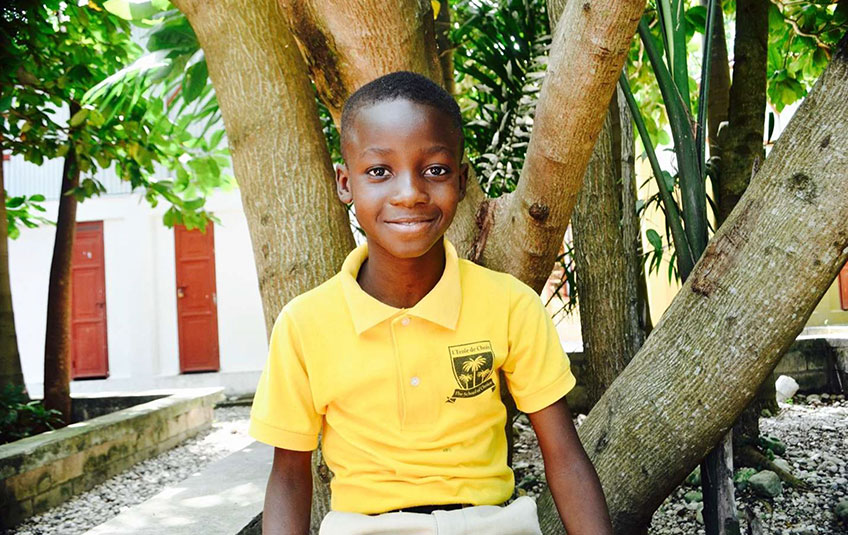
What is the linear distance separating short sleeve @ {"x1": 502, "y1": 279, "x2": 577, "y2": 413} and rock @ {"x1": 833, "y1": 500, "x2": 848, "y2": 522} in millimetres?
1948

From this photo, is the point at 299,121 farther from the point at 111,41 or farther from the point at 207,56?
the point at 111,41

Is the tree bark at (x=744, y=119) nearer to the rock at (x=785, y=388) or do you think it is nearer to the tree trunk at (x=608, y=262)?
the tree trunk at (x=608, y=262)

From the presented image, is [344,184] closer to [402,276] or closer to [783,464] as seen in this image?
[402,276]

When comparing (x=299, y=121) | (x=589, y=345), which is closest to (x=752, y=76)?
(x=589, y=345)

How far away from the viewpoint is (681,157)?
1861 millimetres

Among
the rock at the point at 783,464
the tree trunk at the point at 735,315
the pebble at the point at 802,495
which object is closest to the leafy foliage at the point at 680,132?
the tree trunk at the point at 735,315

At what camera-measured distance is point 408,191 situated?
1.38 meters

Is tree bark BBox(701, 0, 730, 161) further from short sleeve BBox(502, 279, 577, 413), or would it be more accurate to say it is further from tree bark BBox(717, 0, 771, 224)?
short sleeve BBox(502, 279, 577, 413)

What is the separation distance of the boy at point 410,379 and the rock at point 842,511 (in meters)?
1.90

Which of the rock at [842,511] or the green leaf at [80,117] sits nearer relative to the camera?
the rock at [842,511]

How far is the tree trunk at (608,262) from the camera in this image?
10.5 ft

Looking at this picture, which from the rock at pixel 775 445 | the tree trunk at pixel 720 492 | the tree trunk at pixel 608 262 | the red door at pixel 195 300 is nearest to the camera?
the tree trunk at pixel 720 492

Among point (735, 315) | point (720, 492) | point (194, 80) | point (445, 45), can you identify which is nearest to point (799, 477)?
point (720, 492)

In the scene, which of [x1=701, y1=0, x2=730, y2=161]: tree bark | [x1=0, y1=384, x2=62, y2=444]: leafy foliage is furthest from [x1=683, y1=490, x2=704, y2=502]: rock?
[x1=0, y1=384, x2=62, y2=444]: leafy foliage
